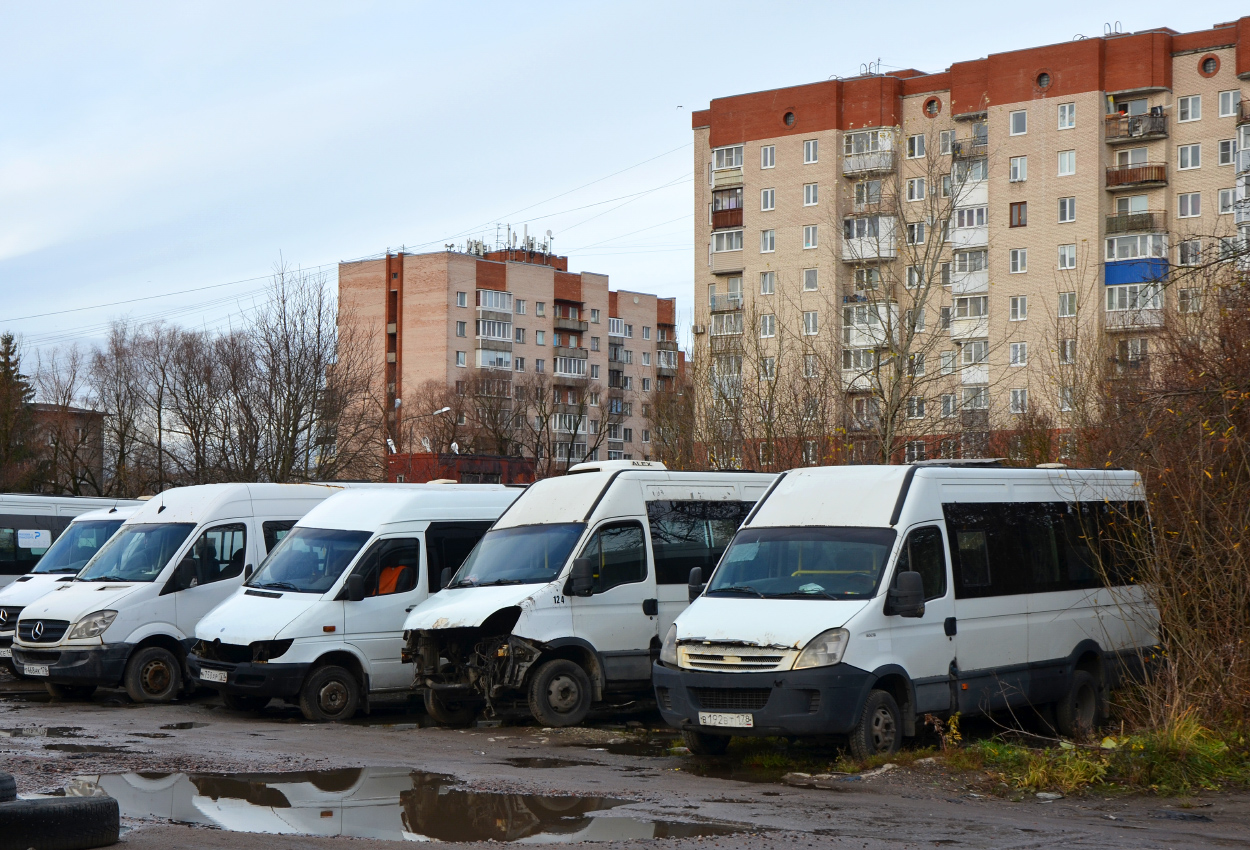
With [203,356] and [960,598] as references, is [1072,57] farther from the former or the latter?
[960,598]

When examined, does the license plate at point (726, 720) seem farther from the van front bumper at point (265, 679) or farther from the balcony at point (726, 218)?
the balcony at point (726, 218)

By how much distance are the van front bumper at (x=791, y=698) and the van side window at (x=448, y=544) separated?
5.62m

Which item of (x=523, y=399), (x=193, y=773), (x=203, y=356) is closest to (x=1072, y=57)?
(x=203, y=356)

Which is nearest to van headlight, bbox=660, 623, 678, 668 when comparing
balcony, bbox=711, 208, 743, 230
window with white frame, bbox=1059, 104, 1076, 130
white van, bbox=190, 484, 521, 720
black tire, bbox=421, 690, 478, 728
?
black tire, bbox=421, 690, 478, 728

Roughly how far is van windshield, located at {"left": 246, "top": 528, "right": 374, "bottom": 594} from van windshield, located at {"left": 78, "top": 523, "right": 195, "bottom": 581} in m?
1.74

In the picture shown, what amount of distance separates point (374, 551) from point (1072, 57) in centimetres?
5465

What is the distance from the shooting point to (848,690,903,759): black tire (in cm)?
1061

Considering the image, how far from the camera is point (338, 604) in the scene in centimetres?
1492

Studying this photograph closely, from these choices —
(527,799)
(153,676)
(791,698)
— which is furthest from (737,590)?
(153,676)

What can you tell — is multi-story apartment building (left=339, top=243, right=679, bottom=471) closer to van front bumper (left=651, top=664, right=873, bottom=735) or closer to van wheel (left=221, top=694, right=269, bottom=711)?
van wheel (left=221, top=694, right=269, bottom=711)

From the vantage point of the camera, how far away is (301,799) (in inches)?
374

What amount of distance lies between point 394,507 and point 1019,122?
2127 inches

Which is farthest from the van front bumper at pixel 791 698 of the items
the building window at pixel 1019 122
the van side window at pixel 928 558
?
the building window at pixel 1019 122

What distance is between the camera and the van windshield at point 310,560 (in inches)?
599
